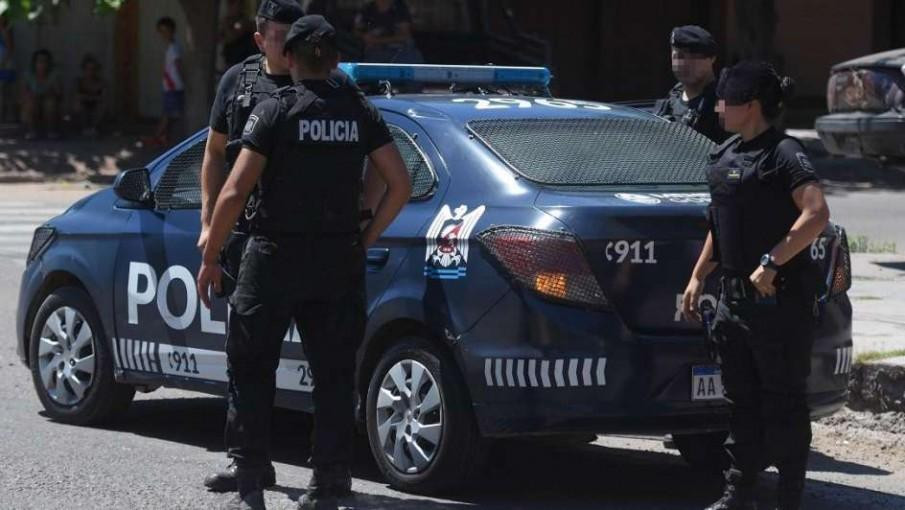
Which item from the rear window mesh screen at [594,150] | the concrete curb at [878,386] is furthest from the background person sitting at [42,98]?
the rear window mesh screen at [594,150]

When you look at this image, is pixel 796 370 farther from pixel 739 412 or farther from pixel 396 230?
pixel 396 230

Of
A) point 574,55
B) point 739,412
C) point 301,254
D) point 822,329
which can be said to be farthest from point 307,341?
point 574,55

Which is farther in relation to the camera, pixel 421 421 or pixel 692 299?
pixel 421 421

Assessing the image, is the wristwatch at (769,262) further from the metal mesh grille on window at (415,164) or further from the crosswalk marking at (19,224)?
the crosswalk marking at (19,224)

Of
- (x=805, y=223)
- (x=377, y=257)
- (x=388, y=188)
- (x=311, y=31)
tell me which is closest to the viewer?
(x=805, y=223)

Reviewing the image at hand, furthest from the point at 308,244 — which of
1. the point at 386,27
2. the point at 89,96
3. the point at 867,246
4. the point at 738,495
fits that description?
the point at 89,96

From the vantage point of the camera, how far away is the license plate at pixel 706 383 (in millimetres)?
6391

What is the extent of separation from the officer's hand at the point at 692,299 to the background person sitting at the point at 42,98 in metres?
18.5

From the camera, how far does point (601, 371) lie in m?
6.28

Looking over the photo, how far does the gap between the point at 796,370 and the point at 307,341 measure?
1673 mm

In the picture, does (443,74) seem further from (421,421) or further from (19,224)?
(19,224)

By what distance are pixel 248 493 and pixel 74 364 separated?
2.15 meters

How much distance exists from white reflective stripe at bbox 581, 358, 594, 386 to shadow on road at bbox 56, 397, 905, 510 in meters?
0.60

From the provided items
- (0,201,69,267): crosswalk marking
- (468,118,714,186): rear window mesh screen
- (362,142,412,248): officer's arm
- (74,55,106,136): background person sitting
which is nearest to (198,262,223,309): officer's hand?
(362,142,412,248): officer's arm
